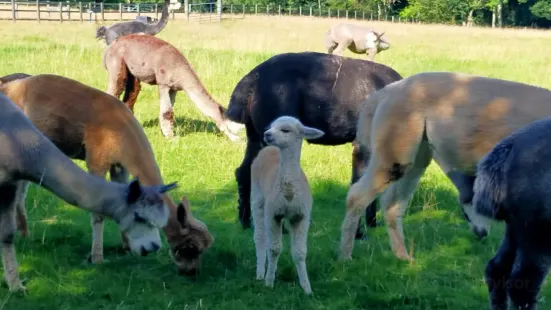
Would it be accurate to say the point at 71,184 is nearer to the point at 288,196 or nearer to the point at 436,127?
the point at 288,196

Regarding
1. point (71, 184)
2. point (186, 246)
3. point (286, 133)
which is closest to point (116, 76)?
point (186, 246)

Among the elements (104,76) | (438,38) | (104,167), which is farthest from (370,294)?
(438,38)

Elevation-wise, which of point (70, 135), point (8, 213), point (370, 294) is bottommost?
point (370, 294)

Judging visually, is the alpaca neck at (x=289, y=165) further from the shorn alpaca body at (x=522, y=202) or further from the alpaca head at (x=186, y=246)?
the shorn alpaca body at (x=522, y=202)

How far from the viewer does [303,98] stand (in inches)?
330

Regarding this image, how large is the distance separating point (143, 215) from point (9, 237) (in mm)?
1189

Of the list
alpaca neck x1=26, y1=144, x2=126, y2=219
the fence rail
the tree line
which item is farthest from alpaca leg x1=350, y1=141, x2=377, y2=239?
the tree line

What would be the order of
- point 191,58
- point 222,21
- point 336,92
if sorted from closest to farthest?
point 336,92 < point 191,58 < point 222,21

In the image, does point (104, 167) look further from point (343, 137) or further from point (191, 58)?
point (191, 58)

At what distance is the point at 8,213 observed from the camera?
6.36m

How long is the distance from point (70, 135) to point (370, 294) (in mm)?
3112

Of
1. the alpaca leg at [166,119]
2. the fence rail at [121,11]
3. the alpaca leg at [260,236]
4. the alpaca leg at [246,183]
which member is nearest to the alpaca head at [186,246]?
the alpaca leg at [260,236]

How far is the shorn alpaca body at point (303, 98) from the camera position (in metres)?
8.27

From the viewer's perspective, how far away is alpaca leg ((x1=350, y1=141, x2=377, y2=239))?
7.91 m
